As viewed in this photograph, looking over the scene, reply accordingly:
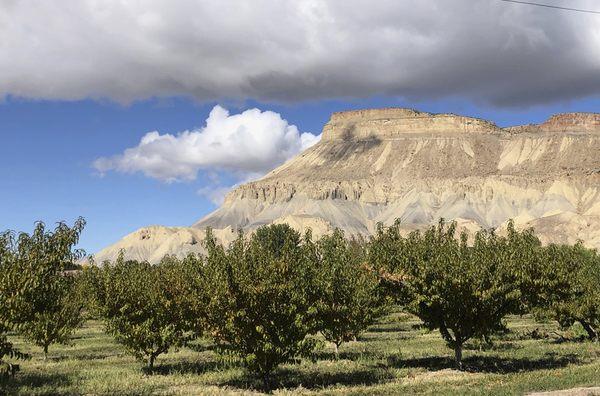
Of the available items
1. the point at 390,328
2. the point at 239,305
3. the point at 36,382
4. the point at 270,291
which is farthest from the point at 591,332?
the point at 36,382

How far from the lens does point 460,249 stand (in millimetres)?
30750

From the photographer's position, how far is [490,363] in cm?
3356

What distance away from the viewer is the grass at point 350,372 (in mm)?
25516

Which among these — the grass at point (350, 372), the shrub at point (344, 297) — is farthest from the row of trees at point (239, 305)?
the grass at point (350, 372)

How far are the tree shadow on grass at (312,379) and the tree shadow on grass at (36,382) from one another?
7.53 meters

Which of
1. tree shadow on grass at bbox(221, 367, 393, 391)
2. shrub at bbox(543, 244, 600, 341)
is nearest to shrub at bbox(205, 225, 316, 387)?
tree shadow on grass at bbox(221, 367, 393, 391)

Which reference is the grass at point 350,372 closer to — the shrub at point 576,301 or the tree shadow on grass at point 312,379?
the tree shadow on grass at point 312,379

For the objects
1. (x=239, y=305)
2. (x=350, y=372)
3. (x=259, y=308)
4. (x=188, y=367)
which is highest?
(x=239, y=305)

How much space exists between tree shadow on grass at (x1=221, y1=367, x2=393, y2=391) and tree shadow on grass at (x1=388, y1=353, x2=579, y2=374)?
11.1 ft

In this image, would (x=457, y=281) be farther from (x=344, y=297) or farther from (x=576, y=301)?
(x=576, y=301)

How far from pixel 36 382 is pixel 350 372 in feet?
49.6

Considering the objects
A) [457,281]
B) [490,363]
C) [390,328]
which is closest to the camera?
[457,281]

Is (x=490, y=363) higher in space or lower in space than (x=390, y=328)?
lower

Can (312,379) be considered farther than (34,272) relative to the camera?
Yes
